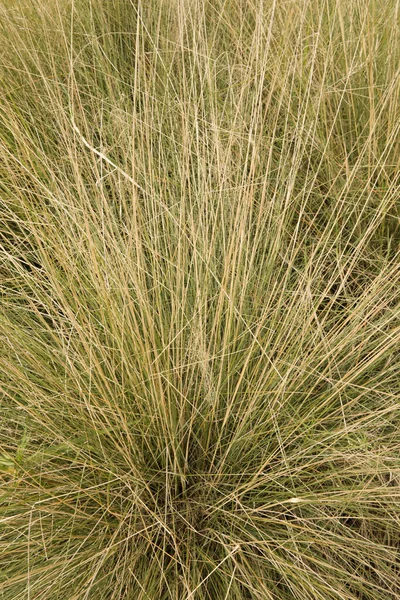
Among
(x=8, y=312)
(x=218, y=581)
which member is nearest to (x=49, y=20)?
(x=8, y=312)

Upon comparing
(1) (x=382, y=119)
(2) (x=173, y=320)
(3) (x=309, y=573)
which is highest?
(1) (x=382, y=119)

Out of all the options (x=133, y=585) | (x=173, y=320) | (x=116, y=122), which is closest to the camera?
(x=133, y=585)

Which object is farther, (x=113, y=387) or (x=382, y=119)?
(x=382, y=119)

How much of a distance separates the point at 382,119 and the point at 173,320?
0.82 meters

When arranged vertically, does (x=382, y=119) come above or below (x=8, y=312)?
above

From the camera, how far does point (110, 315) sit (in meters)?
1.13

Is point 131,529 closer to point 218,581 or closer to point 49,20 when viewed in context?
point 218,581

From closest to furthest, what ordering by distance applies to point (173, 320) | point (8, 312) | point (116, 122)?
point (173, 320) < point (8, 312) < point (116, 122)

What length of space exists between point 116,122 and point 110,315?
2.06 ft

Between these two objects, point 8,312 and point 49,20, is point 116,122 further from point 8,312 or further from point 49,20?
point 49,20

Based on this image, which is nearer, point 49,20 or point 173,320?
point 173,320

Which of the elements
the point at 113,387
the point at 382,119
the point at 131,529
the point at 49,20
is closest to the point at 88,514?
the point at 131,529

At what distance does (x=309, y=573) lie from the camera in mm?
1145

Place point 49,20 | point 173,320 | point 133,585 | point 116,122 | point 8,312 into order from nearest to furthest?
point 133,585, point 173,320, point 8,312, point 116,122, point 49,20
